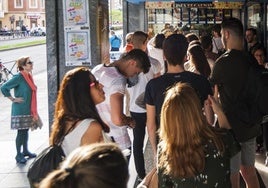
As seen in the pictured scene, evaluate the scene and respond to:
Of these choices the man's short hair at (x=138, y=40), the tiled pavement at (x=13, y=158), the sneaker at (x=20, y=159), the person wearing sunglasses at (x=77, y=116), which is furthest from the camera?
the sneaker at (x=20, y=159)

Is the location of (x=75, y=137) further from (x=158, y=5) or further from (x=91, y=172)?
(x=158, y=5)

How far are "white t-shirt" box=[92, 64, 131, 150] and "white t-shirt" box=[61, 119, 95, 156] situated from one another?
5.27 ft

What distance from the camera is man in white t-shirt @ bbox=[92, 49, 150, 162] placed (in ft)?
15.8

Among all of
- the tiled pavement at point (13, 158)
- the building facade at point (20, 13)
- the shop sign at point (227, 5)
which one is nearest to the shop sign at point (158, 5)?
the shop sign at point (227, 5)

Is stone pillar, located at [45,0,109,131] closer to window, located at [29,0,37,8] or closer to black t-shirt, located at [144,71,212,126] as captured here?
black t-shirt, located at [144,71,212,126]

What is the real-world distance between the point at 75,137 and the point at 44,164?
31cm

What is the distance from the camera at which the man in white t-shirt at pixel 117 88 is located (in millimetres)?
4820

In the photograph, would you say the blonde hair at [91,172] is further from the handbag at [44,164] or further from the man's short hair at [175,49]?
the man's short hair at [175,49]

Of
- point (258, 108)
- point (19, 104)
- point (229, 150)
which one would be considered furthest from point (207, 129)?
point (19, 104)

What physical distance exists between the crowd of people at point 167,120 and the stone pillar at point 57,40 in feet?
2.40

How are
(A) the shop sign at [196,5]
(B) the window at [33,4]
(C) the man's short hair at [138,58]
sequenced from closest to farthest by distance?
(C) the man's short hair at [138,58]
(A) the shop sign at [196,5]
(B) the window at [33,4]

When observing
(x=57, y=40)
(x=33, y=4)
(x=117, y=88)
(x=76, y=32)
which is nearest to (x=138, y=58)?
(x=117, y=88)

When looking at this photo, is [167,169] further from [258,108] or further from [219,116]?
[258,108]

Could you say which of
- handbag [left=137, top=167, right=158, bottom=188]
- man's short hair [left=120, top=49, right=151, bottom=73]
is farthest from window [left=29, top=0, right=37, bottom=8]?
handbag [left=137, top=167, right=158, bottom=188]
